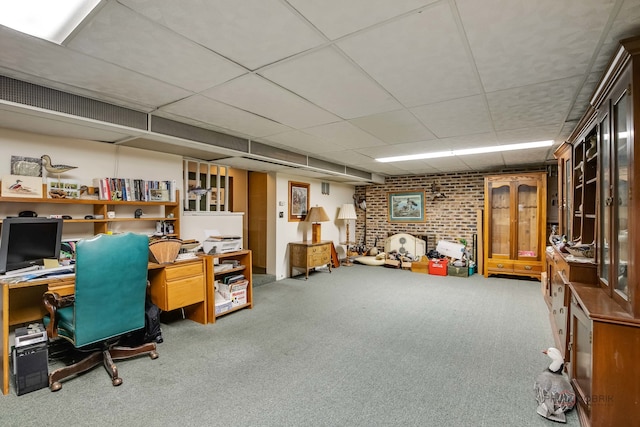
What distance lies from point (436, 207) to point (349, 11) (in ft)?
21.9

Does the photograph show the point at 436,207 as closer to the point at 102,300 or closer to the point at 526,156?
the point at 526,156

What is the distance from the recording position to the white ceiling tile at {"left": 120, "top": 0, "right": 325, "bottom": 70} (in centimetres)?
142

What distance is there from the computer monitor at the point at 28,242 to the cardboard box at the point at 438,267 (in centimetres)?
615

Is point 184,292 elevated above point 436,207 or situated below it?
below

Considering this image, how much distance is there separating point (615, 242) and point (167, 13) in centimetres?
284

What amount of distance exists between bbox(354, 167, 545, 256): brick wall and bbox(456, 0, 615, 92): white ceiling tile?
5260 mm

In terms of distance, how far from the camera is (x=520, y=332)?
11.4ft

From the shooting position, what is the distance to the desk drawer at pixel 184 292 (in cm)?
339

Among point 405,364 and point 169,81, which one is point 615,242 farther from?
point 169,81

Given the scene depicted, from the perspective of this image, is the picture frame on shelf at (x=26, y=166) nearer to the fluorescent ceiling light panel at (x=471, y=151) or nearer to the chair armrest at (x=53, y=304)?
the chair armrest at (x=53, y=304)

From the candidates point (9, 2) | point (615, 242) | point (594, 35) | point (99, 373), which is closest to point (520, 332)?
point (615, 242)

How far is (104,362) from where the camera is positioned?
2600 mm

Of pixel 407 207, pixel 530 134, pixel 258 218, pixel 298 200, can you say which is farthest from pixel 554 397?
pixel 407 207

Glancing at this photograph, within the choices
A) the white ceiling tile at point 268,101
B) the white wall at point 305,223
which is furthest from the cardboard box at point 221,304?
the white ceiling tile at point 268,101
